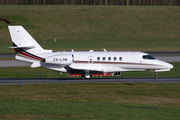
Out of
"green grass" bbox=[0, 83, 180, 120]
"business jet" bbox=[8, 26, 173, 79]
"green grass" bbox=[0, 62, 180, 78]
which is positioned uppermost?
"business jet" bbox=[8, 26, 173, 79]

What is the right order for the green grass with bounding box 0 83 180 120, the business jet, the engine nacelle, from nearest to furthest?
the green grass with bounding box 0 83 180 120
the engine nacelle
the business jet

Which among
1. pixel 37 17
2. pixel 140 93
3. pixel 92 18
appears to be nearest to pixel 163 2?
pixel 92 18

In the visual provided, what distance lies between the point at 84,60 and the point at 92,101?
12.3m

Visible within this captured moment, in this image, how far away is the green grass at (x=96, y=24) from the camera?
86550 millimetres

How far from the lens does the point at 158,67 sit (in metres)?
33.2

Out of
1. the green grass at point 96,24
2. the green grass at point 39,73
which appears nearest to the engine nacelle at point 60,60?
the green grass at point 39,73

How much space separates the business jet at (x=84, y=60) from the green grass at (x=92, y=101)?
427 centimetres

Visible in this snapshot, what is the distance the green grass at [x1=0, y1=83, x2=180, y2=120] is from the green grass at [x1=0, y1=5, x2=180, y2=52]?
2028 inches

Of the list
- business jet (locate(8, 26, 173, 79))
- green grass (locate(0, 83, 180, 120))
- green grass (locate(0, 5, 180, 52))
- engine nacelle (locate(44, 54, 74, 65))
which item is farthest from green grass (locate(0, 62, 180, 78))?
green grass (locate(0, 5, 180, 52))

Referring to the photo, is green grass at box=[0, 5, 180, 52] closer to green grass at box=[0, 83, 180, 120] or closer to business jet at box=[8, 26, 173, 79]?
business jet at box=[8, 26, 173, 79]

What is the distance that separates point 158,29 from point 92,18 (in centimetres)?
2113

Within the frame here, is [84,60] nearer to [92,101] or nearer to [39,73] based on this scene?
[39,73]

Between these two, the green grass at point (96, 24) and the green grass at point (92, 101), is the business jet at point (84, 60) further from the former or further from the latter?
the green grass at point (96, 24)

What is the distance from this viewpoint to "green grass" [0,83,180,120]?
17641 mm
